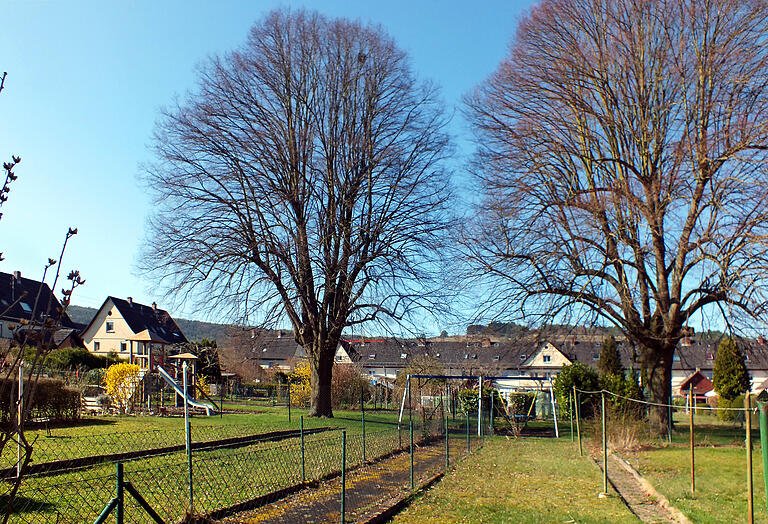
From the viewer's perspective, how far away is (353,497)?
9359mm

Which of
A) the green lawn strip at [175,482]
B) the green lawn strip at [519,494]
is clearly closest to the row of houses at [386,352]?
the green lawn strip at [519,494]

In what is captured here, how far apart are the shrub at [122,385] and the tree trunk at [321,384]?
20.0 feet

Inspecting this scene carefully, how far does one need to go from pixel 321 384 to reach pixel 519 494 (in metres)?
14.0

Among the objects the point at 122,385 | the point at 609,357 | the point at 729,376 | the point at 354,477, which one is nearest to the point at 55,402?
the point at 122,385

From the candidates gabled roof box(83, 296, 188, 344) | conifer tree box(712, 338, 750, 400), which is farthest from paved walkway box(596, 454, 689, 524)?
gabled roof box(83, 296, 188, 344)

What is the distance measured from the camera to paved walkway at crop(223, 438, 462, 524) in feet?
25.6

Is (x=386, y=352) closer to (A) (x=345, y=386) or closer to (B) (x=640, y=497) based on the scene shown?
(A) (x=345, y=386)

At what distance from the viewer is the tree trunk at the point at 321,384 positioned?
23578 mm

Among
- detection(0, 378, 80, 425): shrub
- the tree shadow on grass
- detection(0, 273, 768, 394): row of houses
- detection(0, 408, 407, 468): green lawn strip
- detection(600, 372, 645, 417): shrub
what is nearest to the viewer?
the tree shadow on grass

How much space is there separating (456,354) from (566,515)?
60165mm

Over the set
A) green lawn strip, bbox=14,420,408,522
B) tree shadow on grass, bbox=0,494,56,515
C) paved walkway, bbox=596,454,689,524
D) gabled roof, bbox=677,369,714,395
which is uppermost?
tree shadow on grass, bbox=0,494,56,515

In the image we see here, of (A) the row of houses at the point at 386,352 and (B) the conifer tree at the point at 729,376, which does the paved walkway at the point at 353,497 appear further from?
(B) the conifer tree at the point at 729,376

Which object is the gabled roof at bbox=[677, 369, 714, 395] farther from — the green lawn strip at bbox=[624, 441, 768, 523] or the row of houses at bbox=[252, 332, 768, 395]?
the green lawn strip at bbox=[624, 441, 768, 523]

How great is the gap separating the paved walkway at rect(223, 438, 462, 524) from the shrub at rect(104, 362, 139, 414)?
11.2m
